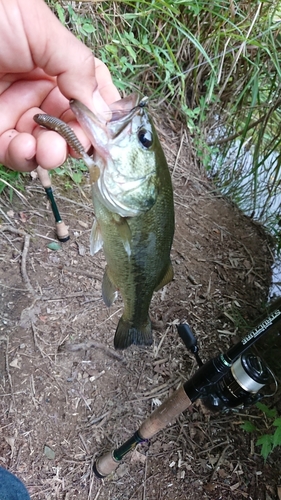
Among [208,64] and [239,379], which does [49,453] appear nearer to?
[239,379]

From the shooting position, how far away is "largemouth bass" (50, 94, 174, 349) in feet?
4.21

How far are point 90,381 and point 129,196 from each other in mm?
1226

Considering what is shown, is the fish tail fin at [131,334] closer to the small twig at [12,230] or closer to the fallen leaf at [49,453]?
the fallen leaf at [49,453]

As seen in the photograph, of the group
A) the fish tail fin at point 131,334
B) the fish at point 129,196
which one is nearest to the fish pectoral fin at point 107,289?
the fish at point 129,196

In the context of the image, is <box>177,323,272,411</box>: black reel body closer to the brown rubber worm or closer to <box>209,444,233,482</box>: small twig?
<box>209,444,233,482</box>: small twig

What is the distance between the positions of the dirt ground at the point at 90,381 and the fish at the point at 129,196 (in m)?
0.81

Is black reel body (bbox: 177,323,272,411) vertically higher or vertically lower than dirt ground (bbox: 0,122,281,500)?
higher

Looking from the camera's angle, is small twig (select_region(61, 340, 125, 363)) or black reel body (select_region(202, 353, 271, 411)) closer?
black reel body (select_region(202, 353, 271, 411))

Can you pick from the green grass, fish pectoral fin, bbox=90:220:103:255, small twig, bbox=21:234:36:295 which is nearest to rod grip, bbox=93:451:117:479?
small twig, bbox=21:234:36:295

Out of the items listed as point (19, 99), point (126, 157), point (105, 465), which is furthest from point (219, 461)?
point (19, 99)

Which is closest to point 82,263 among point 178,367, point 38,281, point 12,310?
point 38,281

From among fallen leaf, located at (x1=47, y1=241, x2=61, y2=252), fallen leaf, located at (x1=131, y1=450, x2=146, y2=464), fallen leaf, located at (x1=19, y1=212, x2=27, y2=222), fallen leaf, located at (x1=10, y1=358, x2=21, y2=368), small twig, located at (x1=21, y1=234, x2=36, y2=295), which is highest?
fallen leaf, located at (x1=19, y1=212, x2=27, y2=222)

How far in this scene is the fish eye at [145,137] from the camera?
1.31m

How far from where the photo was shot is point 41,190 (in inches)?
105
